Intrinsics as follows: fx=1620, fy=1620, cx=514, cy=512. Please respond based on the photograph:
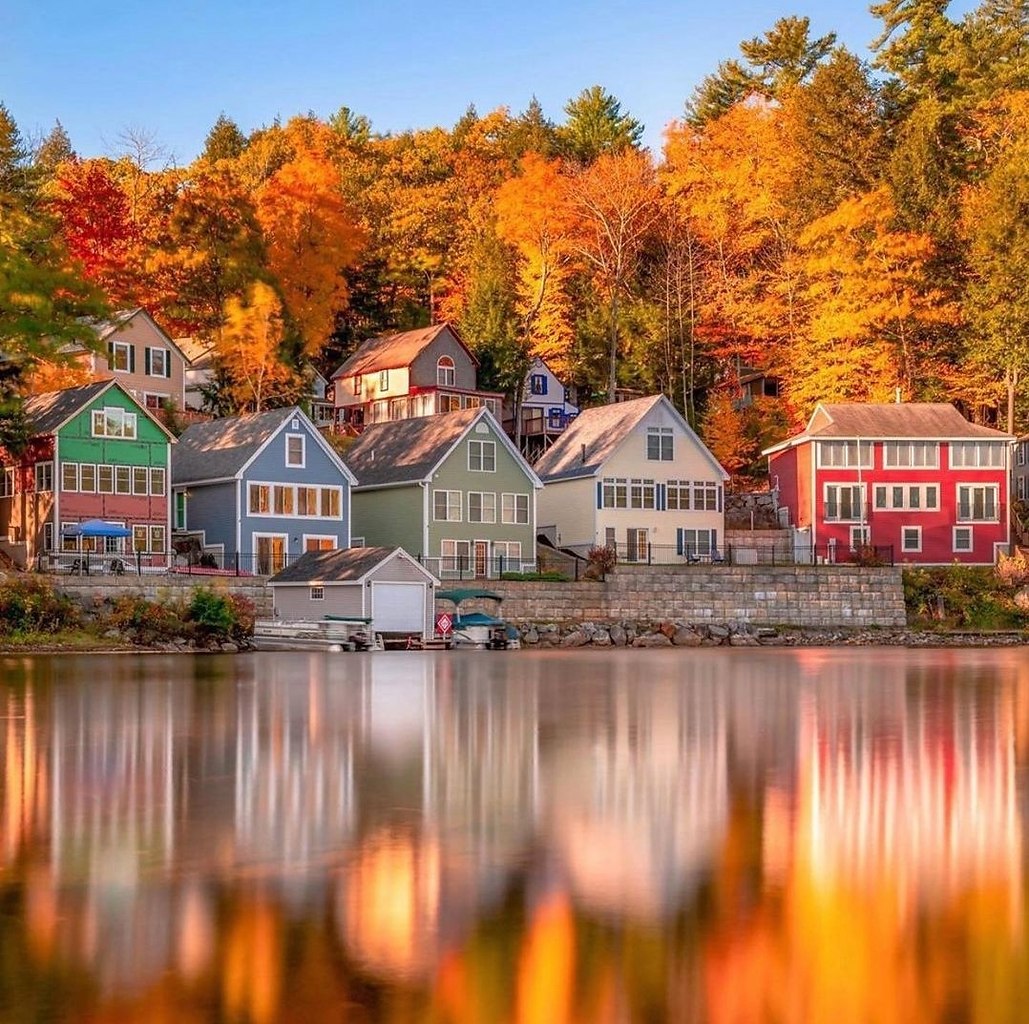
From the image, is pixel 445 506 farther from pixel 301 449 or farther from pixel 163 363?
pixel 163 363

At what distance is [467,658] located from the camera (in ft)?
180

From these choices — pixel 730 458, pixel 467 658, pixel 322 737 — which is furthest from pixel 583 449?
pixel 322 737

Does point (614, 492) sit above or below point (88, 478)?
below

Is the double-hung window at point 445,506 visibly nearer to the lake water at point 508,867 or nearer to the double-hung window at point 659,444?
the double-hung window at point 659,444

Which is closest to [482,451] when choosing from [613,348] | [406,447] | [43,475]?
[406,447]

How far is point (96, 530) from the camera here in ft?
213

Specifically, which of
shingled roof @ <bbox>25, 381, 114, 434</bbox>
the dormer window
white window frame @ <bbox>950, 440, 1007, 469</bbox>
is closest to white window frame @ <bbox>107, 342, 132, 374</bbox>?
shingled roof @ <bbox>25, 381, 114, 434</bbox>

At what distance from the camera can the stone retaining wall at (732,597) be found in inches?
2766

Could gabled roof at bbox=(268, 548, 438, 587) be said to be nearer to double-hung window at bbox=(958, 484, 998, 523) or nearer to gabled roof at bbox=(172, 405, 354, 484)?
gabled roof at bbox=(172, 405, 354, 484)

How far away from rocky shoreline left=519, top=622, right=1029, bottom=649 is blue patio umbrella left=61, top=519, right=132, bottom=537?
16788mm

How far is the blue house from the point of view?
7100 centimetres

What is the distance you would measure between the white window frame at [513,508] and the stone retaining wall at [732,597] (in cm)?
701

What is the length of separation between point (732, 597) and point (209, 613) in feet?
82.4

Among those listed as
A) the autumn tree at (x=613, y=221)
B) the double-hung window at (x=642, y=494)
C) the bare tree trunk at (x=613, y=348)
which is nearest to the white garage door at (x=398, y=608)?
the double-hung window at (x=642, y=494)
